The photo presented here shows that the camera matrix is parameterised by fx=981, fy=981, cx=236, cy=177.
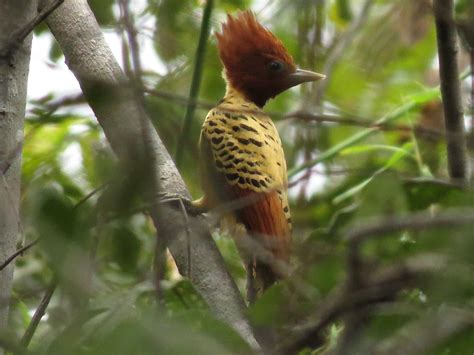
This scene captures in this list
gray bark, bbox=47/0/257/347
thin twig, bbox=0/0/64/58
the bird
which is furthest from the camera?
the bird

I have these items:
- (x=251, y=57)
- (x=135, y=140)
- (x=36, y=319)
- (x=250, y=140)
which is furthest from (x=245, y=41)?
(x=135, y=140)

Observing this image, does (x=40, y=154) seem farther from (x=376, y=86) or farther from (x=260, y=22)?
(x=376, y=86)

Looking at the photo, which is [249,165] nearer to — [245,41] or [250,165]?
[250,165]

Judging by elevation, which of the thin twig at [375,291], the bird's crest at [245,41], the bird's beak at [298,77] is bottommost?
the thin twig at [375,291]

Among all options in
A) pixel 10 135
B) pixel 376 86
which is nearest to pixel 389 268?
pixel 10 135

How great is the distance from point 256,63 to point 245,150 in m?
0.43

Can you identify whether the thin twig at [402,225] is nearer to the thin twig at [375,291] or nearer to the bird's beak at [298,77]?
the thin twig at [375,291]

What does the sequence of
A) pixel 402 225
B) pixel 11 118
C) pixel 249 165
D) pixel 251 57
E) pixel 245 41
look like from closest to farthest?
pixel 402 225 < pixel 11 118 < pixel 249 165 < pixel 245 41 < pixel 251 57

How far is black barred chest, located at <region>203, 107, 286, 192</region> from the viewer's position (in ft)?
10.5

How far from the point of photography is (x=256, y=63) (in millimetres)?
3553

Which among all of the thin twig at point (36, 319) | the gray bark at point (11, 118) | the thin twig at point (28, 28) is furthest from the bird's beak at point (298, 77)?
the thin twig at point (36, 319)

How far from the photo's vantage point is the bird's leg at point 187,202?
81.6 inches

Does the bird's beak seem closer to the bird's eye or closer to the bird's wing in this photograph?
the bird's eye

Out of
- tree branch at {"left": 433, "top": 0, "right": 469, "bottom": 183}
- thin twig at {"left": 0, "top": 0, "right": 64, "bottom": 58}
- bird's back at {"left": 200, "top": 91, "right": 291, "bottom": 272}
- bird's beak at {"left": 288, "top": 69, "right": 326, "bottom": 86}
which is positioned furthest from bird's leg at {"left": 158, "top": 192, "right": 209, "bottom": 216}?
bird's beak at {"left": 288, "top": 69, "right": 326, "bottom": 86}
